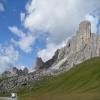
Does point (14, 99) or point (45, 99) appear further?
point (45, 99)

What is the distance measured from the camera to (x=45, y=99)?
2349 inches

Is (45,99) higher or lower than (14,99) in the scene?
higher

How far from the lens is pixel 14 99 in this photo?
125 ft

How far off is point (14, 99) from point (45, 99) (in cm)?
2193
